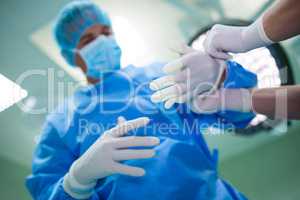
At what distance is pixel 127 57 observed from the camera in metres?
1.98

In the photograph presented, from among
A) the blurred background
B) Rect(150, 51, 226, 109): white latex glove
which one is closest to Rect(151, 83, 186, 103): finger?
Rect(150, 51, 226, 109): white latex glove

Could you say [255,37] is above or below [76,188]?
above

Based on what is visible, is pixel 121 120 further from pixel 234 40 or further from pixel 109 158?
pixel 234 40

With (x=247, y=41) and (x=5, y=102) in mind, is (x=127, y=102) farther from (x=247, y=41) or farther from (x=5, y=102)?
(x=5, y=102)

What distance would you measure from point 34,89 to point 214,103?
1.36 metres

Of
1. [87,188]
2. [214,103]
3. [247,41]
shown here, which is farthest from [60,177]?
[247,41]

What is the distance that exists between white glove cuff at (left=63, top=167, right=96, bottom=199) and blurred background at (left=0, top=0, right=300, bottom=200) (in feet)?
3.47

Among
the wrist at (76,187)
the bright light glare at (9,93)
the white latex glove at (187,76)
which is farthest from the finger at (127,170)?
Result: the bright light glare at (9,93)

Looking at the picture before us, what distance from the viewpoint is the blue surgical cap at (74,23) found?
1449mm

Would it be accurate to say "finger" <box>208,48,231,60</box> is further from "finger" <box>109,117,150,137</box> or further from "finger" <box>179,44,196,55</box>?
"finger" <box>109,117,150,137</box>

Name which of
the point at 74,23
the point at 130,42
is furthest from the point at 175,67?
the point at 130,42

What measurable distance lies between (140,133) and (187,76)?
25cm

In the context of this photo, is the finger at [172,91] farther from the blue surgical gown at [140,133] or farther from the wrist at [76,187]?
the wrist at [76,187]

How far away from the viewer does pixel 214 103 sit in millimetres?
1016
